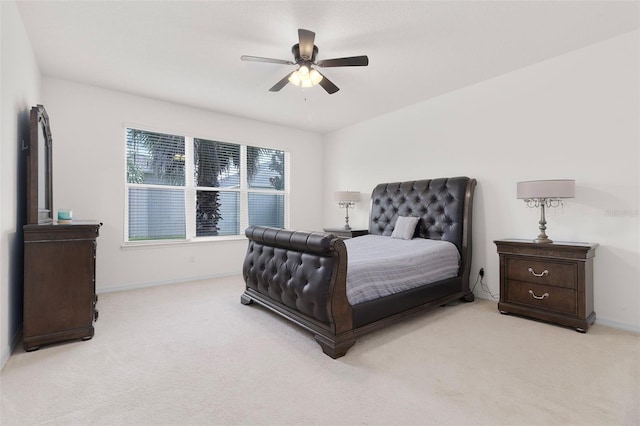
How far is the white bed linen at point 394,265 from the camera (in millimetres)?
2445

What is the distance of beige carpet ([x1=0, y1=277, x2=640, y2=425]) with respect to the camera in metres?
1.57

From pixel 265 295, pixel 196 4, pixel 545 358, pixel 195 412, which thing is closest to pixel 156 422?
pixel 195 412

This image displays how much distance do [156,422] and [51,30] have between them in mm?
3287

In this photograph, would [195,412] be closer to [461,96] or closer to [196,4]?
[196,4]

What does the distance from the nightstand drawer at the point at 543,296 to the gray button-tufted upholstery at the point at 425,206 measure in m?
0.73

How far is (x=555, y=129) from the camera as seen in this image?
3146 millimetres

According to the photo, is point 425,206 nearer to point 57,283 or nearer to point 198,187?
point 198,187

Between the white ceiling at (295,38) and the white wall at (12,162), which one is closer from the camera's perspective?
the white wall at (12,162)

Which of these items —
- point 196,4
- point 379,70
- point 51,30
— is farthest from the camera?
point 379,70

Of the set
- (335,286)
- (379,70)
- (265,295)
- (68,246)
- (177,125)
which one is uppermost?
(379,70)

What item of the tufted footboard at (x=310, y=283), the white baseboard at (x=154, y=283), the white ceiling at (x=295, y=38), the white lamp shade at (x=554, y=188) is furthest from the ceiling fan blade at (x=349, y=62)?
the white baseboard at (x=154, y=283)

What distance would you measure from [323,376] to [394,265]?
1187mm

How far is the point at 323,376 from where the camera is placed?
1.93 metres

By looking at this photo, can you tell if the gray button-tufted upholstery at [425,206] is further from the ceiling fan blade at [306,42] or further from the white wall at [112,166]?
the white wall at [112,166]
